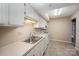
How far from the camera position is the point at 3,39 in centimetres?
153

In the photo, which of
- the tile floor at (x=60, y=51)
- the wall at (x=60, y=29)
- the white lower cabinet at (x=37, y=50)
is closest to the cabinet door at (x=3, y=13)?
the white lower cabinet at (x=37, y=50)

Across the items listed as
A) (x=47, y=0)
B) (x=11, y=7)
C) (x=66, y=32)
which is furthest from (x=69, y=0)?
(x=66, y=32)

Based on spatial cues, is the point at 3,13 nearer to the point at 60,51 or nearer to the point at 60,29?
the point at 60,51

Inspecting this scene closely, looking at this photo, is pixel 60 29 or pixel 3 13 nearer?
pixel 3 13

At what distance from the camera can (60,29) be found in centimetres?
665

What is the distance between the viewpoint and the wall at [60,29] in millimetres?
6176

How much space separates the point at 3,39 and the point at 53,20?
5957 mm

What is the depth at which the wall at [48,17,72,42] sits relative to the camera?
6.18 m

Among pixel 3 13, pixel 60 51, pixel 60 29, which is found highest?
pixel 3 13

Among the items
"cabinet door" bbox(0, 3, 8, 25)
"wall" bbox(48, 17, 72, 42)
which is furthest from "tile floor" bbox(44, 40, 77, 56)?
"cabinet door" bbox(0, 3, 8, 25)

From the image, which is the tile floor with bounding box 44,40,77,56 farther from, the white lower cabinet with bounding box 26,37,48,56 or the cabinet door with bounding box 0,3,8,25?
the cabinet door with bounding box 0,3,8,25

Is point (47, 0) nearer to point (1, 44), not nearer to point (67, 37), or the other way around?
point (1, 44)

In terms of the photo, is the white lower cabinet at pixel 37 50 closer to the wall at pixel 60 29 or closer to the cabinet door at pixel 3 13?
the cabinet door at pixel 3 13

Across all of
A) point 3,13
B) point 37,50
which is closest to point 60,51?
point 37,50
